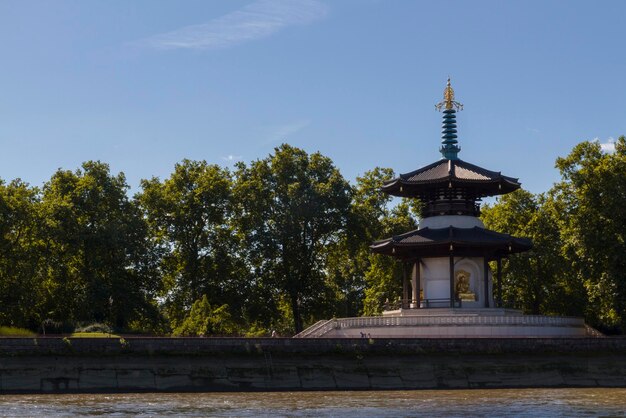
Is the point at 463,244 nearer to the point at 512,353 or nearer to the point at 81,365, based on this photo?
the point at 512,353

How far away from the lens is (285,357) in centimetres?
5022

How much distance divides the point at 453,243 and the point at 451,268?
2.02 m

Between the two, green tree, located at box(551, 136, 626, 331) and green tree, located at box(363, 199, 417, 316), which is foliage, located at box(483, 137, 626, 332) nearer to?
green tree, located at box(551, 136, 626, 331)

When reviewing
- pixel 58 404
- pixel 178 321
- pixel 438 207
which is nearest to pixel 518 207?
pixel 438 207

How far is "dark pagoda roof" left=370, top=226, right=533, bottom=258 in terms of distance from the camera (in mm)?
60188

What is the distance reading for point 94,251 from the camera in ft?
250

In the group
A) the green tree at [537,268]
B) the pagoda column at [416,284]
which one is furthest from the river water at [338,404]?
the green tree at [537,268]

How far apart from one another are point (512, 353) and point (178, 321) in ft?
123

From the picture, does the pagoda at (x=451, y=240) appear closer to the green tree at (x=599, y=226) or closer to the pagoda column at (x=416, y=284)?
the pagoda column at (x=416, y=284)

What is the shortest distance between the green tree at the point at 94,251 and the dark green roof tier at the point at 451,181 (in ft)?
77.3

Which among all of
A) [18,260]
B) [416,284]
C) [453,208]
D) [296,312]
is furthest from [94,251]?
[453,208]

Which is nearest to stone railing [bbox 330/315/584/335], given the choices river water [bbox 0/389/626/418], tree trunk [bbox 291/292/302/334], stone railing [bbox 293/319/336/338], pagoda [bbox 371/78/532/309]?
stone railing [bbox 293/319/336/338]

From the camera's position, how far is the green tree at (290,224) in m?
81.8

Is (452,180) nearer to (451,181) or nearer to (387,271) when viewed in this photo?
(451,181)
